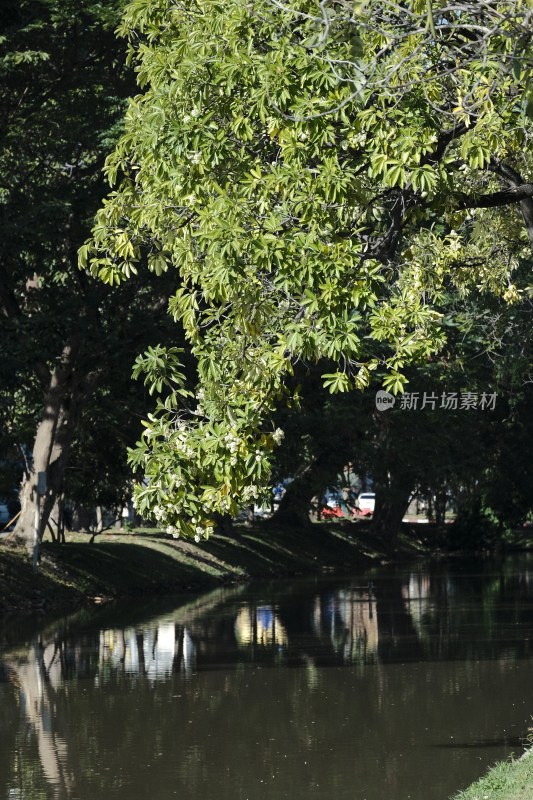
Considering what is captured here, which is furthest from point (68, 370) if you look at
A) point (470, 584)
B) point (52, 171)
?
point (470, 584)

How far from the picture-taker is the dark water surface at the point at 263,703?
37.0 feet

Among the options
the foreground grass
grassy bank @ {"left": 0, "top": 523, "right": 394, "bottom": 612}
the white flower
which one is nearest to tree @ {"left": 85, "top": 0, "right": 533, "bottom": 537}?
the white flower

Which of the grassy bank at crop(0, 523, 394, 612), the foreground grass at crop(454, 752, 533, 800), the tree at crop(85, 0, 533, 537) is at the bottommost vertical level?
the foreground grass at crop(454, 752, 533, 800)

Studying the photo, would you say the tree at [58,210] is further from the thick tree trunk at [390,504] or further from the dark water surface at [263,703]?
the thick tree trunk at [390,504]

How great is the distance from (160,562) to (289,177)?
27055mm

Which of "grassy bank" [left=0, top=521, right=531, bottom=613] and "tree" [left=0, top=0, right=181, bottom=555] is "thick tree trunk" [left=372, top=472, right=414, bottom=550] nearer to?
"grassy bank" [left=0, top=521, right=531, bottom=613]

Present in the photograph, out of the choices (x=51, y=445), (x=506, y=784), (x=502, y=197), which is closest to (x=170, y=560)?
(x=51, y=445)

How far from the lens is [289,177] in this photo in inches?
389

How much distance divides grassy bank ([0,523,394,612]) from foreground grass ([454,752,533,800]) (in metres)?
17.9

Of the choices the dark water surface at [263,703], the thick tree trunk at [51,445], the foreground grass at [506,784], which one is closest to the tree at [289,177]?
the foreground grass at [506,784]

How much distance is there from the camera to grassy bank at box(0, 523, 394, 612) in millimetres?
28375

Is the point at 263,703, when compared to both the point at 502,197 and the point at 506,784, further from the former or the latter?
the point at 502,197

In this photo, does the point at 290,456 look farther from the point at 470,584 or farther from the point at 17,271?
the point at 17,271

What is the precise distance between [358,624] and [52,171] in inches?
417
